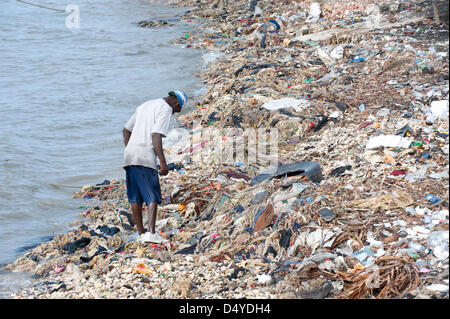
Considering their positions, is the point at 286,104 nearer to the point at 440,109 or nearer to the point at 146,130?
the point at 440,109

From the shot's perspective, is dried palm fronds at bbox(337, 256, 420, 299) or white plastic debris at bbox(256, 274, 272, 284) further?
white plastic debris at bbox(256, 274, 272, 284)

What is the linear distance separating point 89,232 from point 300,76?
580cm

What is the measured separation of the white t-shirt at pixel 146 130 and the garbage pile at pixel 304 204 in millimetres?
790

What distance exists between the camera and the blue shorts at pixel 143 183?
15.2 ft

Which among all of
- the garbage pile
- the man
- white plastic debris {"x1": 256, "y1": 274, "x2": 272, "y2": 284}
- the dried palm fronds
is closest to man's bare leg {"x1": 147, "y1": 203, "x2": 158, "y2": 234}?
the man

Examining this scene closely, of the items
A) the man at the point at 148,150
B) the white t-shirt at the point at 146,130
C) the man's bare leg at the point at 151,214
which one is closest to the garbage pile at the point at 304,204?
the man's bare leg at the point at 151,214

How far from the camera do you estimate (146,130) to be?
15.0 feet

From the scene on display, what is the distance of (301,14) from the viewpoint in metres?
14.8

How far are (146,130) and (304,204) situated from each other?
1507 millimetres

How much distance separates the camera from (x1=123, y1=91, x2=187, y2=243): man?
4512 millimetres

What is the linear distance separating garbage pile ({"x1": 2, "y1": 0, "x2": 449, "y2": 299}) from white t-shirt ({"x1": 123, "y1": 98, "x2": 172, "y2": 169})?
2.59ft

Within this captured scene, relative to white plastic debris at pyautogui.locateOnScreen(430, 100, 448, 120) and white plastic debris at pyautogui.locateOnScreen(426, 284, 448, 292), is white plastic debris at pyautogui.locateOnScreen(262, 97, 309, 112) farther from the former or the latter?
white plastic debris at pyautogui.locateOnScreen(426, 284, 448, 292)

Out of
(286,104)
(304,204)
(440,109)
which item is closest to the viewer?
(304,204)

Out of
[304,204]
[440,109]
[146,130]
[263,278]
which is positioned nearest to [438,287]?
[263,278]
